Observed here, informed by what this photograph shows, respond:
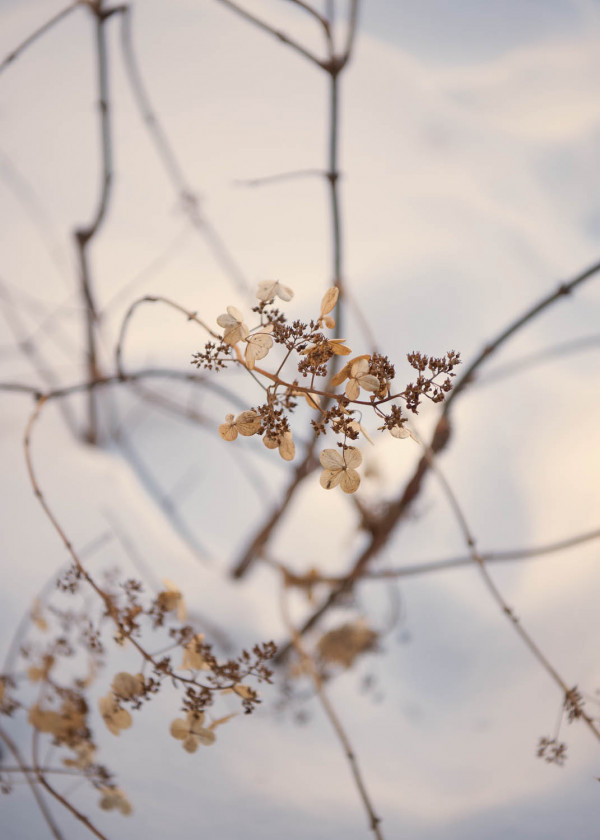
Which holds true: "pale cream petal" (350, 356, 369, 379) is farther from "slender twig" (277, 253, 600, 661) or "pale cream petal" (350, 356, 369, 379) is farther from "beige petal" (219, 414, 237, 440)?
"slender twig" (277, 253, 600, 661)

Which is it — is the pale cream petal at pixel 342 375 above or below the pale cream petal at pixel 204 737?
above

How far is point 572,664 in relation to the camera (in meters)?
0.39

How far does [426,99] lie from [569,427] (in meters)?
0.27

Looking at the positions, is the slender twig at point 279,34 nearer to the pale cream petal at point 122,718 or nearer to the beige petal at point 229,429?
the beige petal at point 229,429

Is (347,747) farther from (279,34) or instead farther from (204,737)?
(279,34)

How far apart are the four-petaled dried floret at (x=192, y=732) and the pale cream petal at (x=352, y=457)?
0.13 m

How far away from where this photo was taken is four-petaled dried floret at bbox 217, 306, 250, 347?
25 cm

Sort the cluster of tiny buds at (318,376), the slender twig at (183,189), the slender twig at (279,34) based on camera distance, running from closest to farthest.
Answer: the cluster of tiny buds at (318,376), the slender twig at (279,34), the slender twig at (183,189)

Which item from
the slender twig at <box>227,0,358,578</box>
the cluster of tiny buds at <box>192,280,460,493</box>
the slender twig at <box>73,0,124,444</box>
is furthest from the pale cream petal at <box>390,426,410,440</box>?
the slender twig at <box>73,0,124,444</box>

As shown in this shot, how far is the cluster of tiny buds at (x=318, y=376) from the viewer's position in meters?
0.24

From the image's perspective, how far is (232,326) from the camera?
251 mm

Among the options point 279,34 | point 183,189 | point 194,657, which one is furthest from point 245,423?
point 183,189

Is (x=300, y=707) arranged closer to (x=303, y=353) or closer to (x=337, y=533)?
(x=337, y=533)

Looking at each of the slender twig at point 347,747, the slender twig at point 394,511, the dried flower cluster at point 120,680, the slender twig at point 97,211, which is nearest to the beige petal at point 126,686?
the dried flower cluster at point 120,680
